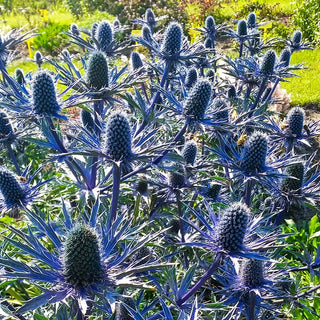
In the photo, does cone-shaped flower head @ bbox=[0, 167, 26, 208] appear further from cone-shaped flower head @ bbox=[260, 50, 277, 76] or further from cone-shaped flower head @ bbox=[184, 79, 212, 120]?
cone-shaped flower head @ bbox=[260, 50, 277, 76]

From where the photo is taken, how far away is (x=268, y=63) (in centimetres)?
286

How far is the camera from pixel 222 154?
201 cm

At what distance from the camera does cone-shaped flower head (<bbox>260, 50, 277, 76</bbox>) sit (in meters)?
2.85

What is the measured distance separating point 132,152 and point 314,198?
1.11 metres

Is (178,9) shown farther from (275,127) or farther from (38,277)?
(38,277)

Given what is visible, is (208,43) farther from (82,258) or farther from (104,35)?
(82,258)

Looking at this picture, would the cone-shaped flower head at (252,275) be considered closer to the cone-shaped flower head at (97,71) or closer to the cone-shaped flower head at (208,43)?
the cone-shaped flower head at (97,71)

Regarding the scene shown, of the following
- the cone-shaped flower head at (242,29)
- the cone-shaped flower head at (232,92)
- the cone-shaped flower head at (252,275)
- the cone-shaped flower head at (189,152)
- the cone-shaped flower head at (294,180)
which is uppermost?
the cone-shaped flower head at (242,29)

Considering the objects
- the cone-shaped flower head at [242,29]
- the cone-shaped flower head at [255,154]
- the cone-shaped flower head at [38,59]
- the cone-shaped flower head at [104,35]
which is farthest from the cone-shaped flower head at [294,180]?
the cone-shaped flower head at [38,59]

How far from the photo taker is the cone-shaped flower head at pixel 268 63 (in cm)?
285

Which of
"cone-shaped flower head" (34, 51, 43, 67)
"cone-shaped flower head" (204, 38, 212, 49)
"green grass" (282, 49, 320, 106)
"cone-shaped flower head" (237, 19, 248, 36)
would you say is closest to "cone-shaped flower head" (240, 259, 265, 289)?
"cone-shaped flower head" (204, 38, 212, 49)

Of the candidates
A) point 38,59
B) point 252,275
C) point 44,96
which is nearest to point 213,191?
point 252,275

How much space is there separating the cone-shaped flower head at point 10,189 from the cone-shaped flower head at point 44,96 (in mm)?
333

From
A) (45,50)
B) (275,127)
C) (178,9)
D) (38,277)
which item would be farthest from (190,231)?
(178,9)
